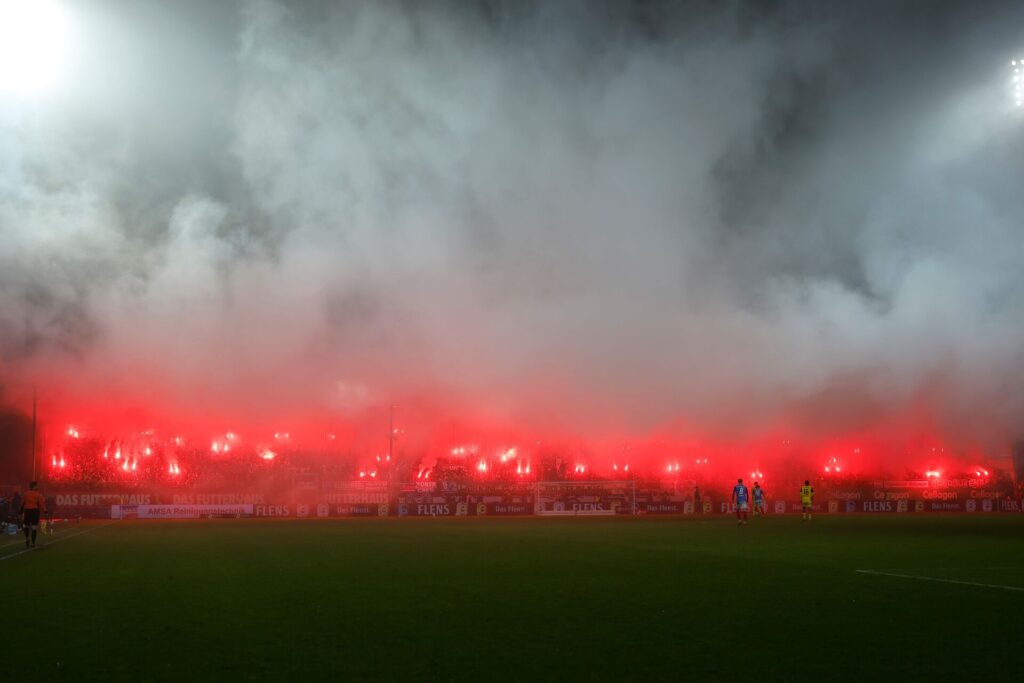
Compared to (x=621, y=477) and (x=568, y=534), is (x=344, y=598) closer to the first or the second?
(x=568, y=534)

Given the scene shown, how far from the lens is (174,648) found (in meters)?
8.39

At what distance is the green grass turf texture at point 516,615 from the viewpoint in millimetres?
7531

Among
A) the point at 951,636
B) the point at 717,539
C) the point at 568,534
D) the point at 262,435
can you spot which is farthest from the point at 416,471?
the point at 951,636

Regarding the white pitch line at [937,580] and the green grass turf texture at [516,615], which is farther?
the white pitch line at [937,580]

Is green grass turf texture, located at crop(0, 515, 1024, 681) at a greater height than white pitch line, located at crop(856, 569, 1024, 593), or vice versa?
green grass turf texture, located at crop(0, 515, 1024, 681)

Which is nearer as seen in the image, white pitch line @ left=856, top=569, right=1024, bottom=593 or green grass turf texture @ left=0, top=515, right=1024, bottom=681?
green grass turf texture @ left=0, top=515, right=1024, bottom=681

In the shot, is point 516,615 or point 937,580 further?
point 937,580

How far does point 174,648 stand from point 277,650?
0.93 m

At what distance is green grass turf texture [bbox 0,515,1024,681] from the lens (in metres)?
7.53

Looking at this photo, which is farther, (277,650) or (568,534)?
A: (568,534)

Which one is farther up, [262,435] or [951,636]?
[262,435]

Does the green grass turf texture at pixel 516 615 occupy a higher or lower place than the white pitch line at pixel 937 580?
higher

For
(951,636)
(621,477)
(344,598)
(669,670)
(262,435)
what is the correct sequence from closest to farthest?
(669,670) → (951,636) → (344,598) → (262,435) → (621,477)

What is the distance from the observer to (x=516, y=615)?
405 inches
